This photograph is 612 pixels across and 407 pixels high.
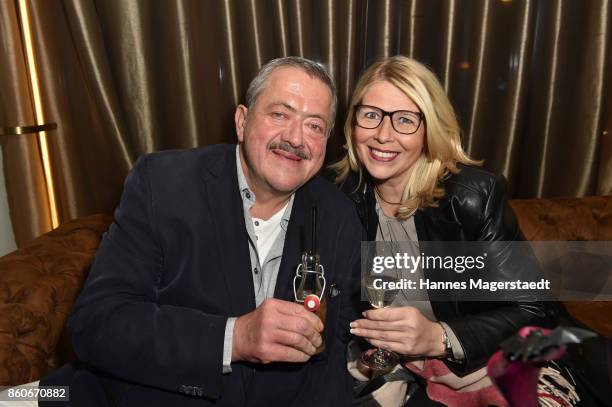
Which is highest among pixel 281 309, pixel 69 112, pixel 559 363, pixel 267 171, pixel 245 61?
pixel 245 61

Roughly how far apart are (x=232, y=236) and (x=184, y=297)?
0.80 ft

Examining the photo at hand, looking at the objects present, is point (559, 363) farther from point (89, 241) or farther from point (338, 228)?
point (89, 241)

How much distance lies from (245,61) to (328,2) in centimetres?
52

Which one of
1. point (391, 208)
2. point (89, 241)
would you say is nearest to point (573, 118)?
point (391, 208)

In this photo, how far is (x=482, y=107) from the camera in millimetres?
2740

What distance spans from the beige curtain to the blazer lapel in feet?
3.42

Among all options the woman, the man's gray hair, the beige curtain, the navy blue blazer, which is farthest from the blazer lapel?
the beige curtain

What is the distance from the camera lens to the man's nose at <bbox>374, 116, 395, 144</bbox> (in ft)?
5.98

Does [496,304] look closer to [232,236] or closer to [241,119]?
[232,236]

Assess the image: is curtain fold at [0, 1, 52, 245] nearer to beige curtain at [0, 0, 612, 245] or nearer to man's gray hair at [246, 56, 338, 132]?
beige curtain at [0, 0, 612, 245]

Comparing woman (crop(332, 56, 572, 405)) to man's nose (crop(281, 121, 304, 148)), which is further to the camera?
woman (crop(332, 56, 572, 405))

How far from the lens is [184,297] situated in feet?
5.06

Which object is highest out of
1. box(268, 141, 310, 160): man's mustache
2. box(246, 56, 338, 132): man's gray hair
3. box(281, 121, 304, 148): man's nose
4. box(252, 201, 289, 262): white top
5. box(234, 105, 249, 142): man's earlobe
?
box(246, 56, 338, 132): man's gray hair

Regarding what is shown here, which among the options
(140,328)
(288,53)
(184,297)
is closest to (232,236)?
(184,297)
